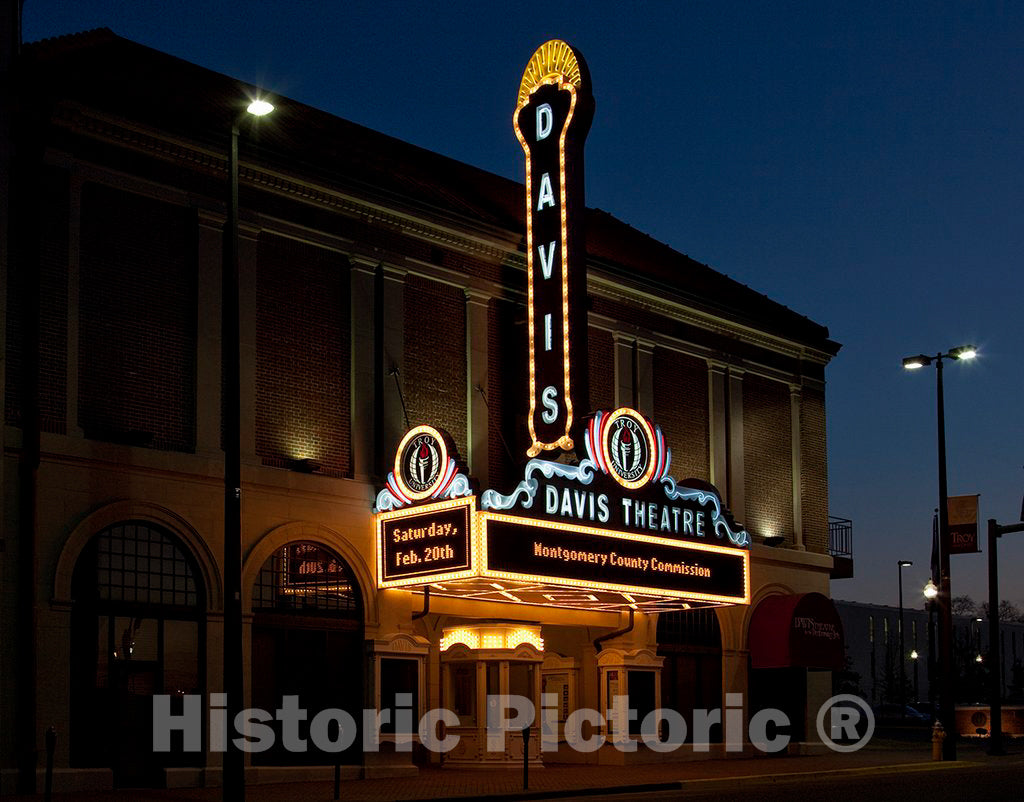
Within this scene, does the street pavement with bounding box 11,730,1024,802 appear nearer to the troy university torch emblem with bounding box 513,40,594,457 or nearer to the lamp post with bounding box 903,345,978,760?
the lamp post with bounding box 903,345,978,760

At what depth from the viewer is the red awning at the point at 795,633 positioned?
1401 inches

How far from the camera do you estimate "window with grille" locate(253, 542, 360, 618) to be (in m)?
26.0

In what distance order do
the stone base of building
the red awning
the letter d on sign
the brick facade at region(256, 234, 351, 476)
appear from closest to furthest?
the stone base of building < the brick facade at region(256, 234, 351, 476) < the letter d on sign < the red awning

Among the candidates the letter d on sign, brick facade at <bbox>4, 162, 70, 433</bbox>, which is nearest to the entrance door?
brick facade at <bbox>4, 162, 70, 433</bbox>

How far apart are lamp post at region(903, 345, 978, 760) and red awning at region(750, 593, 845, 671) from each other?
261 cm

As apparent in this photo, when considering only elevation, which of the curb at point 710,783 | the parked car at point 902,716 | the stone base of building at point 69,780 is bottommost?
the parked car at point 902,716

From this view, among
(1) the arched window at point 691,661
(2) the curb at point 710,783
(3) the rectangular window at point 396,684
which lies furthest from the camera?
(1) the arched window at point 691,661

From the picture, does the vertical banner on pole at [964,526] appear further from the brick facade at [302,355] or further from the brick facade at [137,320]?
the brick facade at [137,320]

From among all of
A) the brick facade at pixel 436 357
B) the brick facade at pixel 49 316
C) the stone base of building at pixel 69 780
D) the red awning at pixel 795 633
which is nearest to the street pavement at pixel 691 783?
the stone base of building at pixel 69 780

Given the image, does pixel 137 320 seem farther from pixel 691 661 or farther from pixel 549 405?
pixel 691 661

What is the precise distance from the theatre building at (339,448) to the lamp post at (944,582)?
3077 millimetres

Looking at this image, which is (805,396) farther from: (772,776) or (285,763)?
(285,763)

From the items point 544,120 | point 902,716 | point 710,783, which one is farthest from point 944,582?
point 902,716

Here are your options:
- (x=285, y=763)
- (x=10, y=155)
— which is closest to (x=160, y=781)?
(x=285, y=763)
